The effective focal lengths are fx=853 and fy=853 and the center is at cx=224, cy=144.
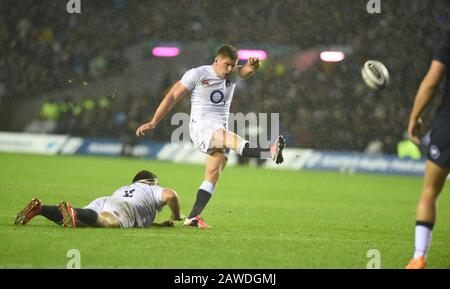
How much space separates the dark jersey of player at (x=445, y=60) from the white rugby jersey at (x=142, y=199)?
12.8 ft

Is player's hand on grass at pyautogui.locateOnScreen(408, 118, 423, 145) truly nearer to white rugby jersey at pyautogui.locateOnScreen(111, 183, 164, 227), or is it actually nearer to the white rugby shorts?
white rugby jersey at pyautogui.locateOnScreen(111, 183, 164, 227)

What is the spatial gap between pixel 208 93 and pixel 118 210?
204 cm

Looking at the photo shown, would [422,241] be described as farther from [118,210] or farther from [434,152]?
[118,210]

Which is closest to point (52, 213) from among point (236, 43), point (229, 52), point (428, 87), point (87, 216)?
point (87, 216)

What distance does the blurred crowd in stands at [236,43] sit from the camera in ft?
90.2

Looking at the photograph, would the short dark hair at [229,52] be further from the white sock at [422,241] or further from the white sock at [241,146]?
the white sock at [422,241]

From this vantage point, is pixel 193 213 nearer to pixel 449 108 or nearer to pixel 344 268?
pixel 344 268

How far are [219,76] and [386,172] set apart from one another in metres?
16.3

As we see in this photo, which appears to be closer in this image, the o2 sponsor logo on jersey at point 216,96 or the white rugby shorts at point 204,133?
the white rugby shorts at point 204,133

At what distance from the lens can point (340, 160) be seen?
27.1m

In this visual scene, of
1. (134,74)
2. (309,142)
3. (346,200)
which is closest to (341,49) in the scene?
(309,142)

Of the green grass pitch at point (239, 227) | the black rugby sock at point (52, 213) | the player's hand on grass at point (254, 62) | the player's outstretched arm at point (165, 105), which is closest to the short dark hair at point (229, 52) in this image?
the player's hand on grass at point (254, 62)

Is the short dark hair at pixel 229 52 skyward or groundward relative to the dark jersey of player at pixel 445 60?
skyward

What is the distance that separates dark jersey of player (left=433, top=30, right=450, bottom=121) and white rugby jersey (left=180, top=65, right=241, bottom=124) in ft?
13.3
